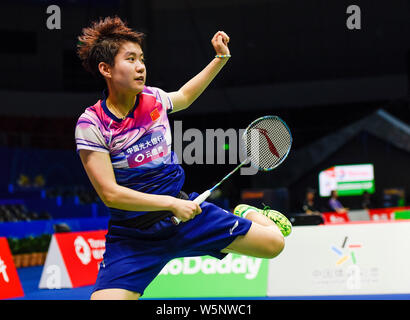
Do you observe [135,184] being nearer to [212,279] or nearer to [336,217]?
[212,279]

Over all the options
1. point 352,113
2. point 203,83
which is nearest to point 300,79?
point 352,113

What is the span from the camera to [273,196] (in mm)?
11992

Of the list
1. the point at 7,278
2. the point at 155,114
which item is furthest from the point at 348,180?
the point at 155,114

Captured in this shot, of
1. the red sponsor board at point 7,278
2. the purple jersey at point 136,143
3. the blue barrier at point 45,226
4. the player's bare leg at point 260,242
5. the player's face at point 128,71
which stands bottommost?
the red sponsor board at point 7,278

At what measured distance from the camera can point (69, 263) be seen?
827 centimetres

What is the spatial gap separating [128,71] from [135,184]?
670mm

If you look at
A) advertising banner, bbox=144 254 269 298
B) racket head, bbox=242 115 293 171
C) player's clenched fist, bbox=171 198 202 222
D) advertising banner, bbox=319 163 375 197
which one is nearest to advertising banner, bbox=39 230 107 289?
advertising banner, bbox=144 254 269 298

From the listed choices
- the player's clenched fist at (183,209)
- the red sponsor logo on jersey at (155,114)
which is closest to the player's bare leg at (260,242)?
the player's clenched fist at (183,209)

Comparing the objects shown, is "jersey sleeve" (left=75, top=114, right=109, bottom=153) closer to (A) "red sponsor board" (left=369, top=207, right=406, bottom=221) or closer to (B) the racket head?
(B) the racket head

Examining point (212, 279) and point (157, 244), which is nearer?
point (157, 244)

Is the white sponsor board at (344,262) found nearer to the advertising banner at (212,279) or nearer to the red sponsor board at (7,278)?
the advertising banner at (212,279)

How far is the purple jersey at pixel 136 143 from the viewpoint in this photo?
3215 millimetres

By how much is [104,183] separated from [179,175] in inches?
21.7

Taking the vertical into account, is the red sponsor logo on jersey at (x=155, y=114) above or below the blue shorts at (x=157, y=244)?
above
